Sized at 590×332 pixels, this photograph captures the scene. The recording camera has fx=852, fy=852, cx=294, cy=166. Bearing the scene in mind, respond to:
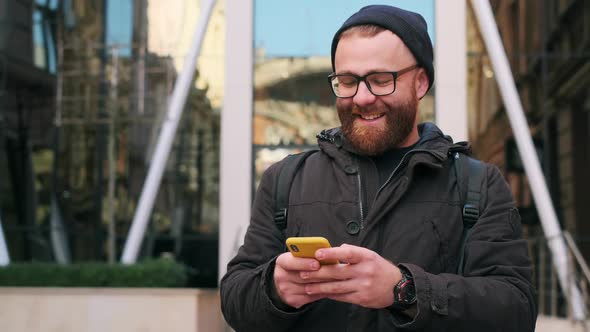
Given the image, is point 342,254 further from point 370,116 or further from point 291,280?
point 370,116

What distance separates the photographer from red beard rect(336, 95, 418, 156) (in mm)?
1971

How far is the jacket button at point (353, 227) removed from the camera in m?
1.94

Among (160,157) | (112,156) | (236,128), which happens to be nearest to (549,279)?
(236,128)

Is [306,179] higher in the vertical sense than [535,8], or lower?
lower

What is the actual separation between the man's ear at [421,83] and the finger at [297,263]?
57 centimetres

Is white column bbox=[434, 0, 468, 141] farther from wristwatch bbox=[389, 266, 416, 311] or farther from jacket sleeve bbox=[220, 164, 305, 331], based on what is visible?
wristwatch bbox=[389, 266, 416, 311]

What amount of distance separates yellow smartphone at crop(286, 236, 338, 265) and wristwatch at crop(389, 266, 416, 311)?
16 cm

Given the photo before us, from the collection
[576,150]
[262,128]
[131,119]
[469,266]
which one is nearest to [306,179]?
[469,266]

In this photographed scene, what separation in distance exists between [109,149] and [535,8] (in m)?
8.19

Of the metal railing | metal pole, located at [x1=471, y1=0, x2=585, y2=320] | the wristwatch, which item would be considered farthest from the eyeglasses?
the metal railing

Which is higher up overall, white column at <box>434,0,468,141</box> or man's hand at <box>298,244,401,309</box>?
white column at <box>434,0,468,141</box>

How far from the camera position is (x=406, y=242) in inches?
75.4

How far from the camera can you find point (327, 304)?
1953 mm

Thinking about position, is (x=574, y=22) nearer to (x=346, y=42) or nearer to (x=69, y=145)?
(x=69, y=145)
